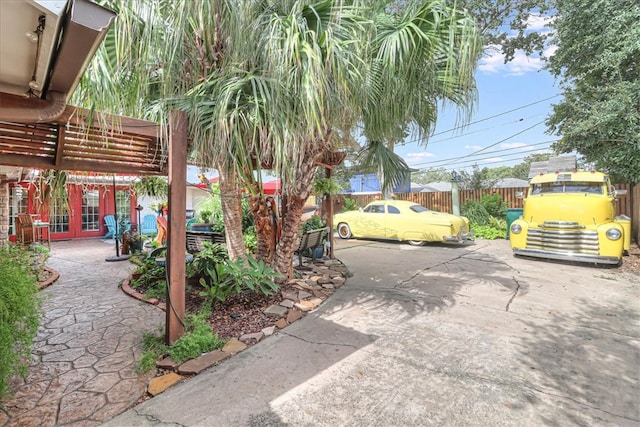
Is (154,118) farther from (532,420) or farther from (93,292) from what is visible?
(532,420)

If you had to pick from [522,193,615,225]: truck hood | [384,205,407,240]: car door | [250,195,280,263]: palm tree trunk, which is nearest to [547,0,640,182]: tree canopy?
[522,193,615,225]: truck hood

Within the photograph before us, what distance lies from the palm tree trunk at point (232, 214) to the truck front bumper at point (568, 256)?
20.8 ft

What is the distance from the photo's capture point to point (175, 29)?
2.79m

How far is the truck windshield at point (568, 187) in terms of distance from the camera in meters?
6.59

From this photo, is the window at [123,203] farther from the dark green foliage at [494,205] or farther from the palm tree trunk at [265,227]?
the dark green foliage at [494,205]

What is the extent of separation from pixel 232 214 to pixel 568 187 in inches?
287

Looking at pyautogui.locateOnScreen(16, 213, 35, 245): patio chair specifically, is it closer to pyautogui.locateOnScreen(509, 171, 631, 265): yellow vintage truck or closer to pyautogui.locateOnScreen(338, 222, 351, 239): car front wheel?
pyautogui.locateOnScreen(338, 222, 351, 239): car front wheel

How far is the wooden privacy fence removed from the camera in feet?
26.8

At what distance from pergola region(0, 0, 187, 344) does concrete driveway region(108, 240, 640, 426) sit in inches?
42.0

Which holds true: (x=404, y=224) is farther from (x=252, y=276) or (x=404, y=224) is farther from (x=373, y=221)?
(x=252, y=276)

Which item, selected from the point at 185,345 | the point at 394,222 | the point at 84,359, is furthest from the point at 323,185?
the point at 84,359

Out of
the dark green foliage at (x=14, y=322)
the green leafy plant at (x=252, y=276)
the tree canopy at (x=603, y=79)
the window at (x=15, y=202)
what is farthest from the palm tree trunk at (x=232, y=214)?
the window at (x=15, y=202)

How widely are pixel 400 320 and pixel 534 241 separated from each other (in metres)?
5.00

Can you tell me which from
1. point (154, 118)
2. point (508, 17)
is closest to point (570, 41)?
point (508, 17)
